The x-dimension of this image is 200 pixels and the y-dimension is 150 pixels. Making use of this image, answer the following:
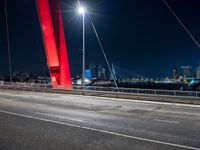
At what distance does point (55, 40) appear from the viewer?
100.0 feet

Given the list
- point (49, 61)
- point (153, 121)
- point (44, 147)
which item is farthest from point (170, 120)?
point (49, 61)

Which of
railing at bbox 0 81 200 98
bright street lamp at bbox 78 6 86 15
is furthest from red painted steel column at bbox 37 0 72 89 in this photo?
bright street lamp at bbox 78 6 86 15

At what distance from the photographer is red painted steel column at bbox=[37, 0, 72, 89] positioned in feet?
100

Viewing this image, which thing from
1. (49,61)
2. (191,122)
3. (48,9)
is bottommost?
(191,122)

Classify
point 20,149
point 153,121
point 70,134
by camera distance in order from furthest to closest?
point 153,121
point 70,134
point 20,149

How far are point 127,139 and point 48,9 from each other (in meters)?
26.6

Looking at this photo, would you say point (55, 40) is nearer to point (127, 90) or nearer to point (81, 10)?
point (81, 10)

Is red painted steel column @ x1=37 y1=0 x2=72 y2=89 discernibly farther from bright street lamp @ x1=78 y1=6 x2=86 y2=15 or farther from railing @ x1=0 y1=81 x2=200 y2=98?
bright street lamp @ x1=78 y1=6 x2=86 y2=15

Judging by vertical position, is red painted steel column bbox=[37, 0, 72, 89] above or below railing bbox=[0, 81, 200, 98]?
above

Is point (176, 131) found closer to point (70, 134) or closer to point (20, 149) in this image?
point (70, 134)

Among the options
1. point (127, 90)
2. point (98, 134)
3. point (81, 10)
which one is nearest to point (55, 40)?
point (81, 10)

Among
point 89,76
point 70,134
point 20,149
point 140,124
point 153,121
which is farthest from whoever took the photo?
point 89,76

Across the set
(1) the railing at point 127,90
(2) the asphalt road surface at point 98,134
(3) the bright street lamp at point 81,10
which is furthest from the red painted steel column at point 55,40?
(2) the asphalt road surface at point 98,134

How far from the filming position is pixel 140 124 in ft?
32.1
